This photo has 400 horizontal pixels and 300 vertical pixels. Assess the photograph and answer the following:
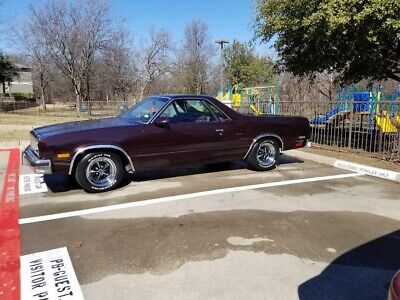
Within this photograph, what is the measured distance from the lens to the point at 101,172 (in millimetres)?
6230

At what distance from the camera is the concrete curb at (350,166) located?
24.1 ft

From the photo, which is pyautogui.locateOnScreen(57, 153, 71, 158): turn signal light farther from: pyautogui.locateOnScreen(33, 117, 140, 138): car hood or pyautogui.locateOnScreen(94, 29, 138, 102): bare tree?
pyautogui.locateOnScreen(94, 29, 138, 102): bare tree

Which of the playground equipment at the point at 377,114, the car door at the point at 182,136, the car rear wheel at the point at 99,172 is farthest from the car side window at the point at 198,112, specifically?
the playground equipment at the point at 377,114

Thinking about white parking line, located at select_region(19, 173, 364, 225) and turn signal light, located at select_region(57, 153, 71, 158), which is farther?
turn signal light, located at select_region(57, 153, 71, 158)

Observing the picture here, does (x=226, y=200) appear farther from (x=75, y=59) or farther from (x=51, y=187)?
(x=75, y=59)

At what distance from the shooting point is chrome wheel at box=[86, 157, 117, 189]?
20.1 feet

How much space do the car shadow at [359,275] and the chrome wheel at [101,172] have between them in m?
3.80

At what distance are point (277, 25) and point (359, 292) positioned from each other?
8177mm

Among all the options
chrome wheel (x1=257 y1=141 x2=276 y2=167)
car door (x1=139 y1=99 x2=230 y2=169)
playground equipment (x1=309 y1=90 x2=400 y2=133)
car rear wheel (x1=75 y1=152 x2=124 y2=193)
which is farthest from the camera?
playground equipment (x1=309 y1=90 x2=400 y2=133)

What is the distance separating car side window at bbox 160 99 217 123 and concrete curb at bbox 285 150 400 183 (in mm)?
3212

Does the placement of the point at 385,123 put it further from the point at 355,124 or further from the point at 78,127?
the point at 78,127

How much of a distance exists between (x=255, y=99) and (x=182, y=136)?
1667cm

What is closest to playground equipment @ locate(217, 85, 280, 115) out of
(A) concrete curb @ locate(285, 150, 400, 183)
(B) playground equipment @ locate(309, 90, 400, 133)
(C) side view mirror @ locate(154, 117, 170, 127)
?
(B) playground equipment @ locate(309, 90, 400, 133)

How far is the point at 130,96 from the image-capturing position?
42.5 m
